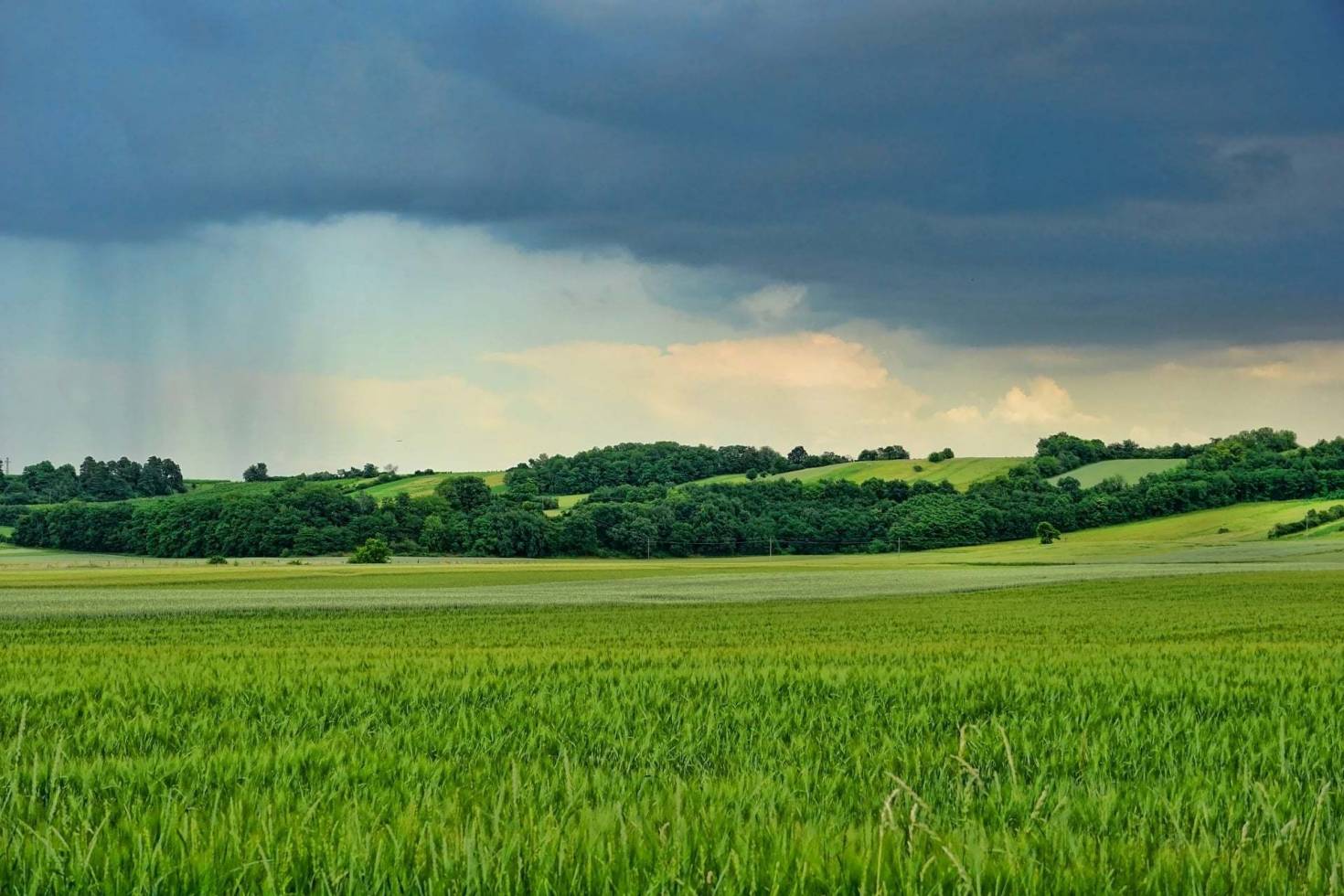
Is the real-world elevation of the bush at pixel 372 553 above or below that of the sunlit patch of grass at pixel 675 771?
below

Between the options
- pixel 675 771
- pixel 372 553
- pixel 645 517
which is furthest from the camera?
pixel 645 517

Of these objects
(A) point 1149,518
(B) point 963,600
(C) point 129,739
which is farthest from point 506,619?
(A) point 1149,518

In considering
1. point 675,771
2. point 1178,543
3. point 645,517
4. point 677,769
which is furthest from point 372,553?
point 675,771

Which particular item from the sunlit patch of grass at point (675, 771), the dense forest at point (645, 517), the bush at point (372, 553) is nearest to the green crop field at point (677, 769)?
the sunlit patch of grass at point (675, 771)

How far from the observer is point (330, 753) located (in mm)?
8352

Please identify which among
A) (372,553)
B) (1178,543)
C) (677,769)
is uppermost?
(677,769)

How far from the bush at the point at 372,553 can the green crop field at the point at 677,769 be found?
12415 centimetres

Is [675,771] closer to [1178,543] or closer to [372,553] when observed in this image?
[372,553]

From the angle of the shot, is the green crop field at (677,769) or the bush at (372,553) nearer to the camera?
the green crop field at (677,769)

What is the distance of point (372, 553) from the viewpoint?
497ft

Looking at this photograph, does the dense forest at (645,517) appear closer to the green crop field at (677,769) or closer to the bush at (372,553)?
the bush at (372,553)

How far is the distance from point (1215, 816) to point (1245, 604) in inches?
2017

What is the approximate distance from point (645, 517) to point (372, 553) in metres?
44.1

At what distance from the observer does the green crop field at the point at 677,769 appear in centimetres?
434
